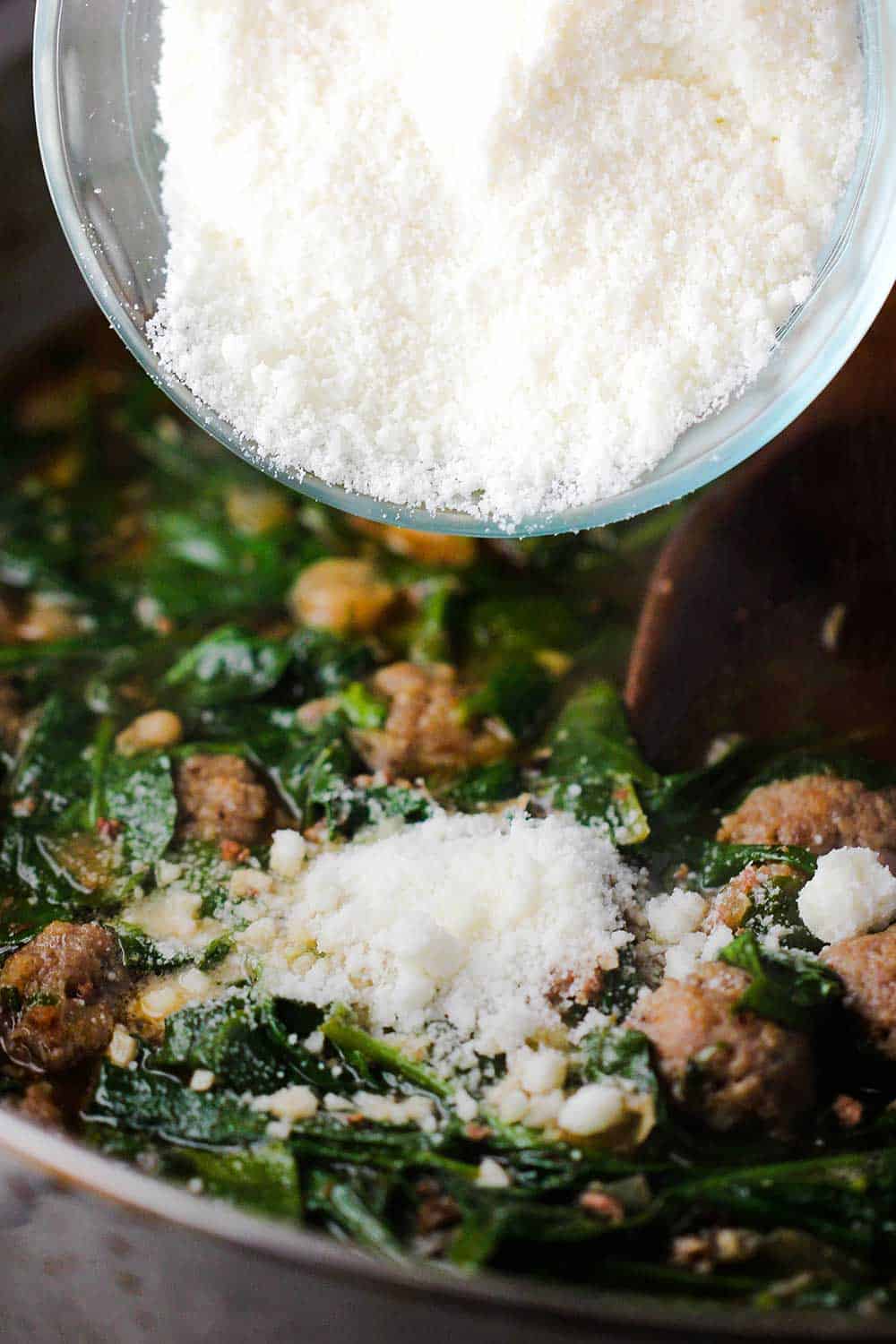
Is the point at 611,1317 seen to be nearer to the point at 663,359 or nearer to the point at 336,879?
the point at 336,879

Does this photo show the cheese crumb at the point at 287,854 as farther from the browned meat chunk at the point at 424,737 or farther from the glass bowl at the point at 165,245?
the glass bowl at the point at 165,245

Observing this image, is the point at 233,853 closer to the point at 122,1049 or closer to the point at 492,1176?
the point at 122,1049

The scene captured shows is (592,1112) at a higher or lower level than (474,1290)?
lower

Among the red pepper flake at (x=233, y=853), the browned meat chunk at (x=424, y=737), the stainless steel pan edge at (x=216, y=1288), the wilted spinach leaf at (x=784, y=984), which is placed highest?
the stainless steel pan edge at (x=216, y=1288)

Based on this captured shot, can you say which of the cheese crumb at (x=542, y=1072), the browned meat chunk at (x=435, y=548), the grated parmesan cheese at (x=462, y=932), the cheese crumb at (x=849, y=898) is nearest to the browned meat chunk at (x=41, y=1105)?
the grated parmesan cheese at (x=462, y=932)

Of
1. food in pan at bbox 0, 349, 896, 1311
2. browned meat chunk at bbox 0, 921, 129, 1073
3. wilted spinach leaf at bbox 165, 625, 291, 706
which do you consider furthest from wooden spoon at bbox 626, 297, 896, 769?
browned meat chunk at bbox 0, 921, 129, 1073

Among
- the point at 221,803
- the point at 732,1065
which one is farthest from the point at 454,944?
the point at 221,803
